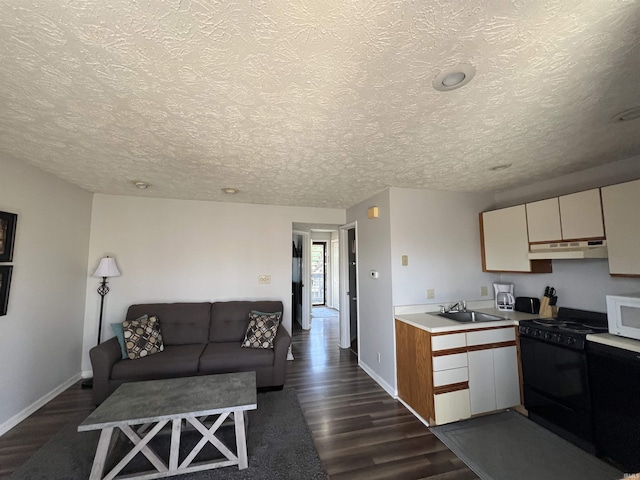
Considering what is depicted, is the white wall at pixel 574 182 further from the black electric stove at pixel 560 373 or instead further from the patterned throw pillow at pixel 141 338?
the patterned throw pillow at pixel 141 338

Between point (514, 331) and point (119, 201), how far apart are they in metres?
5.10

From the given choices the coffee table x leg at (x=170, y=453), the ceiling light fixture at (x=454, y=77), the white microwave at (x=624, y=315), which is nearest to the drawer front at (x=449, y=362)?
the white microwave at (x=624, y=315)

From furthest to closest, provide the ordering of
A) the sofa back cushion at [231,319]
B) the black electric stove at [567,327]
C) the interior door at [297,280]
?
the interior door at [297,280] → the sofa back cushion at [231,319] → the black electric stove at [567,327]

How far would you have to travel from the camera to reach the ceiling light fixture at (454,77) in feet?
4.08

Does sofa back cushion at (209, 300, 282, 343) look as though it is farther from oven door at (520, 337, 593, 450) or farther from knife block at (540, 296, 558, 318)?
knife block at (540, 296, 558, 318)

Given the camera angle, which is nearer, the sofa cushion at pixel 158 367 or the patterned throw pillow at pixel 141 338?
the sofa cushion at pixel 158 367

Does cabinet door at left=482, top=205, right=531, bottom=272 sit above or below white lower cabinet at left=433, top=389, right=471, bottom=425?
above

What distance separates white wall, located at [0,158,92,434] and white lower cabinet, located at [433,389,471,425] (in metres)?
3.82

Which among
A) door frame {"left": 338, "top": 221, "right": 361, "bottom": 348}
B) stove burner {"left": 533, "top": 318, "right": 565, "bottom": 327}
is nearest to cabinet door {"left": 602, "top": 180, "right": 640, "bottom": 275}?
stove burner {"left": 533, "top": 318, "right": 565, "bottom": 327}

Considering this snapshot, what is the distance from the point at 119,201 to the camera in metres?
3.62

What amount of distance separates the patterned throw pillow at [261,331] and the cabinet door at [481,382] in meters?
2.17

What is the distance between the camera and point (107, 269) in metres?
3.25

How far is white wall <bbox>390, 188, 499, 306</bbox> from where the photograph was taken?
3131mm

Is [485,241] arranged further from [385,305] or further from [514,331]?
[385,305]
